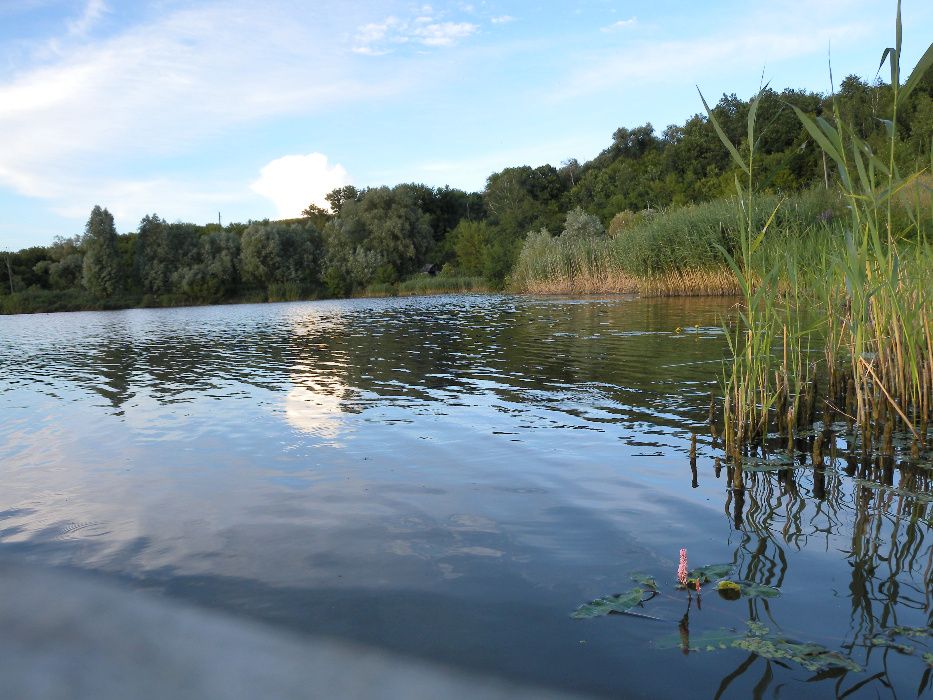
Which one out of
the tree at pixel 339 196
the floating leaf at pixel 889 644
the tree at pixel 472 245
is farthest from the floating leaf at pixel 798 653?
the tree at pixel 339 196

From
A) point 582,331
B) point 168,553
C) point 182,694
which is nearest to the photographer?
point 182,694

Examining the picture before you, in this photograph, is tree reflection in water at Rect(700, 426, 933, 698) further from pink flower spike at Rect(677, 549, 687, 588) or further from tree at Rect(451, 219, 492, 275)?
tree at Rect(451, 219, 492, 275)

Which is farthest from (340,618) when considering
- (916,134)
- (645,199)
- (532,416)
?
(645,199)

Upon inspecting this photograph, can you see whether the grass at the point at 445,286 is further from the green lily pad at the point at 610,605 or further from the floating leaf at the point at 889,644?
Result: the floating leaf at the point at 889,644

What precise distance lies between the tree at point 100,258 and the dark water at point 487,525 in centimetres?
5827

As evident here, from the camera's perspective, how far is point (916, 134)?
46.4 metres

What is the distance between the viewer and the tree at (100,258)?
60469mm

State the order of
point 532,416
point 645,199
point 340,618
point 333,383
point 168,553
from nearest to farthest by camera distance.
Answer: point 340,618 → point 168,553 → point 532,416 → point 333,383 → point 645,199

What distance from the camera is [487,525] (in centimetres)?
416

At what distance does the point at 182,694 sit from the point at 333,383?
7751mm

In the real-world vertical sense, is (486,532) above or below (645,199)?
below

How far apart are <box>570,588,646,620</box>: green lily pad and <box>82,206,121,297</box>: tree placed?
6636 cm

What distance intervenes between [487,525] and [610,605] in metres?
1.24

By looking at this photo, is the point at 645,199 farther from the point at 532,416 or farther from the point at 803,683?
the point at 803,683
